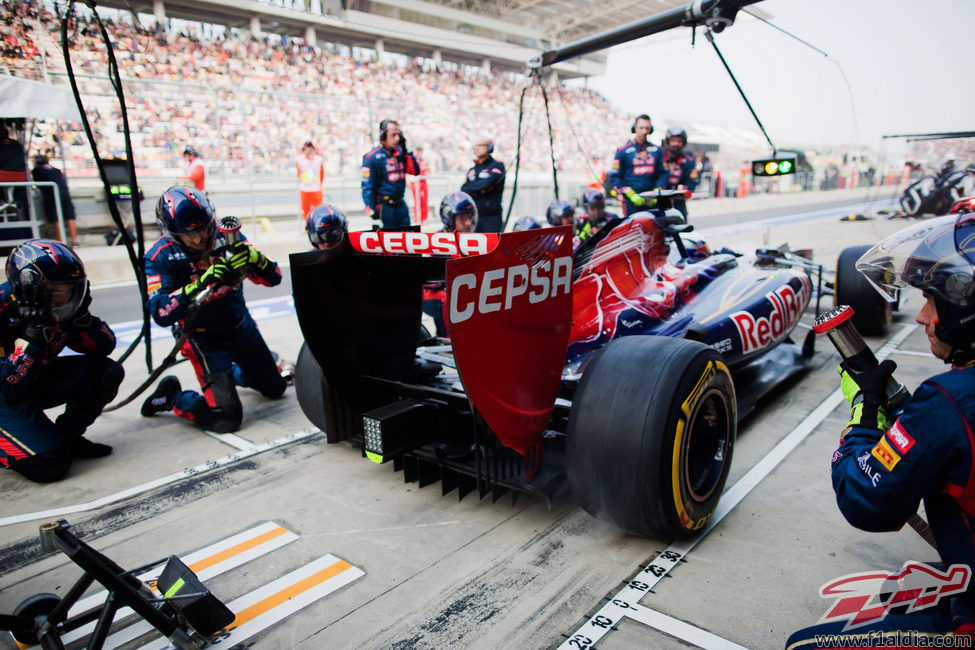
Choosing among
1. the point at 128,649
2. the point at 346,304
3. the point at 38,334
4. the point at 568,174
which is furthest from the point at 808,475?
the point at 568,174

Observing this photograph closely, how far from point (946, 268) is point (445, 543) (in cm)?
218

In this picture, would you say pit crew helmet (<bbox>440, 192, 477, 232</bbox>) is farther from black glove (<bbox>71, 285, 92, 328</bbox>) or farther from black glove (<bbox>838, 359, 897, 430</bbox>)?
black glove (<bbox>838, 359, 897, 430</bbox>)

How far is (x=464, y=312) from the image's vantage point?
2.35 m

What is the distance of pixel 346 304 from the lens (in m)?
3.25

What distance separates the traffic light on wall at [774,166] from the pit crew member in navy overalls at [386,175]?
14.8 ft

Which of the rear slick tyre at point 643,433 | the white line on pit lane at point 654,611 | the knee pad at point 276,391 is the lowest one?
the white line on pit lane at point 654,611

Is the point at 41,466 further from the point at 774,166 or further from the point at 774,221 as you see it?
the point at 774,221

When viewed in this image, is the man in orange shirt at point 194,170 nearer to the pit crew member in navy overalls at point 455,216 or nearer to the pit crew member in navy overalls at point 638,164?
the pit crew member in navy overalls at point 638,164

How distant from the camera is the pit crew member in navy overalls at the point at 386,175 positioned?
334 inches

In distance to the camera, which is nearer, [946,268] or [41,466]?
[946,268]

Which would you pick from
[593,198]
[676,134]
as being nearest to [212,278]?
[593,198]

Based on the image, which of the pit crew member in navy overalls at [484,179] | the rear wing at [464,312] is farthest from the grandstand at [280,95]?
the rear wing at [464,312]

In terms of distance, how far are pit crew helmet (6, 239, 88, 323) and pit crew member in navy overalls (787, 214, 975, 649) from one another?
12.6 ft

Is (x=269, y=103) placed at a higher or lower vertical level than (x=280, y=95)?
lower
